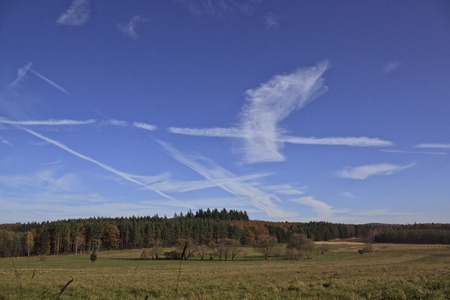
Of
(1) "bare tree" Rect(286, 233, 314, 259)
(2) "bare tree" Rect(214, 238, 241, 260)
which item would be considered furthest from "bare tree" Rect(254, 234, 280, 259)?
(2) "bare tree" Rect(214, 238, 241, 260)

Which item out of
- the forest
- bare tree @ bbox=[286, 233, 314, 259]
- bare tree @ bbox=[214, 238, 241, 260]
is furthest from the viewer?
the forest

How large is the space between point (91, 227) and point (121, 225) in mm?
12430

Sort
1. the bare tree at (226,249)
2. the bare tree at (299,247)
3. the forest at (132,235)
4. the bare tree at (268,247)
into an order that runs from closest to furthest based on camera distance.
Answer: the bare tree at (299,247), the bare tree at (226,249), the bare tree at (268,247), the forest at (132,235)

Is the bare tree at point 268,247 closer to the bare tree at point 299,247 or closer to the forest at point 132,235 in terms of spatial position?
the bare tree at point 299,247

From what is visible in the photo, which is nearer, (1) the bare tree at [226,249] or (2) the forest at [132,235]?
(1) the bare tree at [226,249]

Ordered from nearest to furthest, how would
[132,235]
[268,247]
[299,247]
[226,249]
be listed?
[226,249] → [299,247] → [268,247] → [132,235]

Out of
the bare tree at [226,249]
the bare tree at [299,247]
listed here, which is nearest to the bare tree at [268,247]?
the bare tree at [299,247]

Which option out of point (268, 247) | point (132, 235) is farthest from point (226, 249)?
point (132, 235)

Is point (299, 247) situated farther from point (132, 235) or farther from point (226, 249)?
point (132, 235)

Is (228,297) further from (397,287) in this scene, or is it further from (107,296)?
(397,287)

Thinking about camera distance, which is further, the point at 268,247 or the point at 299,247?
the point at 268,247

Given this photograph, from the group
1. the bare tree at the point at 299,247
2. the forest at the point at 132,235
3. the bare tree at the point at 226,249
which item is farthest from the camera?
the forest at the point at 132,235

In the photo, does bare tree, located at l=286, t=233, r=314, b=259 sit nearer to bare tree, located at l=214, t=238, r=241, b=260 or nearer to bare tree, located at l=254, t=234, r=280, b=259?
bare tree, located at l=254, t=234, r=280, b=259

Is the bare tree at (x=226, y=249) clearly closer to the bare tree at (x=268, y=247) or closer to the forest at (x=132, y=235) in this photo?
the forest at (x=132, y=235)
